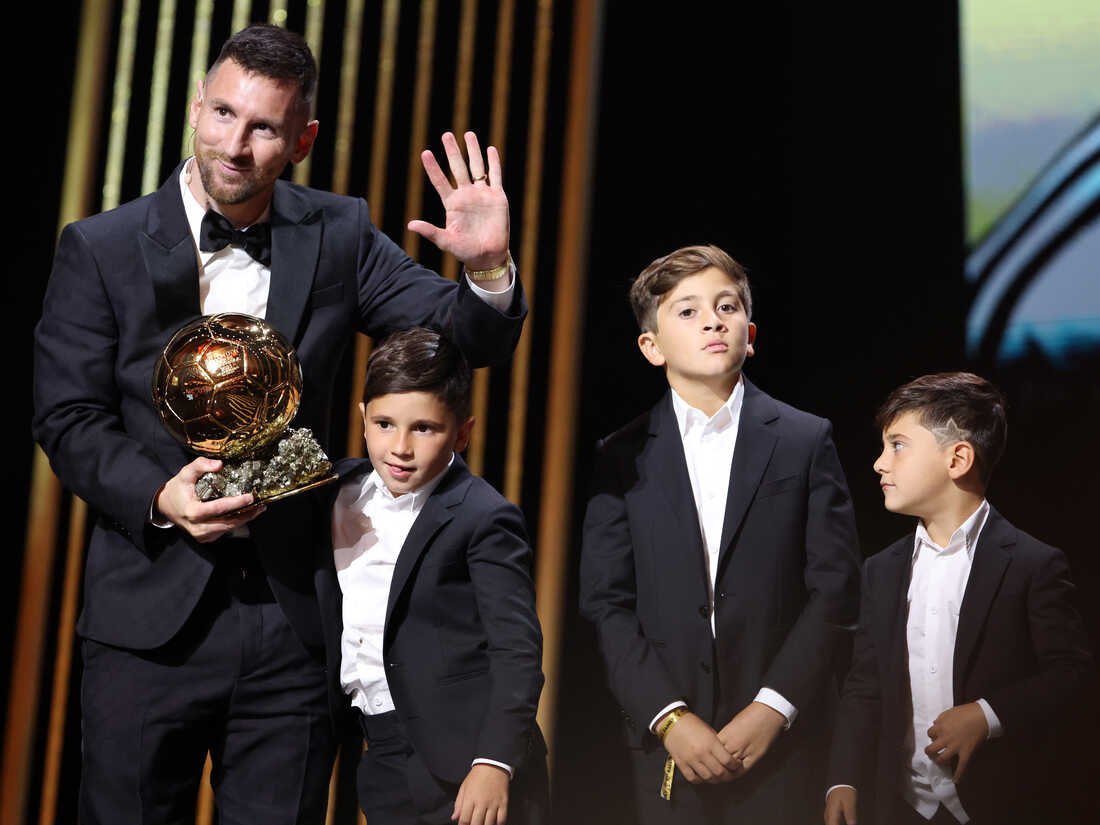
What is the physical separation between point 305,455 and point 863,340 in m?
1.37

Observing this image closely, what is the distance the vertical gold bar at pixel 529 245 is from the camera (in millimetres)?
3098

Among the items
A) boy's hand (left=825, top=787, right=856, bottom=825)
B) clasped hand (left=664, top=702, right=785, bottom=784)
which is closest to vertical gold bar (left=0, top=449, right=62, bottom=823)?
clasped hand (left=664, top=702, right=785, bottom=784)

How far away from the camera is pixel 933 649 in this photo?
250 centimetres

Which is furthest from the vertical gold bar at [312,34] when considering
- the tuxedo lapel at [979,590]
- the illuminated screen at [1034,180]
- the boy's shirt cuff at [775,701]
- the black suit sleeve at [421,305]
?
the tuxedo lapel at [979,590]

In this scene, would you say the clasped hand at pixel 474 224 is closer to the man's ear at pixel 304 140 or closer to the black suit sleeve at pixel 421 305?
the black suit sleeve at pixel 421 305

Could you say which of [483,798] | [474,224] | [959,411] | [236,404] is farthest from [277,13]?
[483,798]

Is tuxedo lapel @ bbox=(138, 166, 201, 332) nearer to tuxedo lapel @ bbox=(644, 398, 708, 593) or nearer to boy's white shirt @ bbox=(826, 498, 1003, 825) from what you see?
tuxedo lapel @ bbox=(644, 398, 708, 593)

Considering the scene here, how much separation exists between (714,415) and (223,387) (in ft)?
3.45

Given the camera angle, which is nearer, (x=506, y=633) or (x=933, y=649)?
(x=506, y=633)

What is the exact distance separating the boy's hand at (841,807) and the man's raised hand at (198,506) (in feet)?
4.38

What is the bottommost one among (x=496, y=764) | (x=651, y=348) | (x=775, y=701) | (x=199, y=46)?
(x=496, y=764)

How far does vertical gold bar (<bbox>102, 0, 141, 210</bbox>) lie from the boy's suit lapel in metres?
1.41

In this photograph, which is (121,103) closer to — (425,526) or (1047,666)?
(425,526)

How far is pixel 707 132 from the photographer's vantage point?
2949 mm
